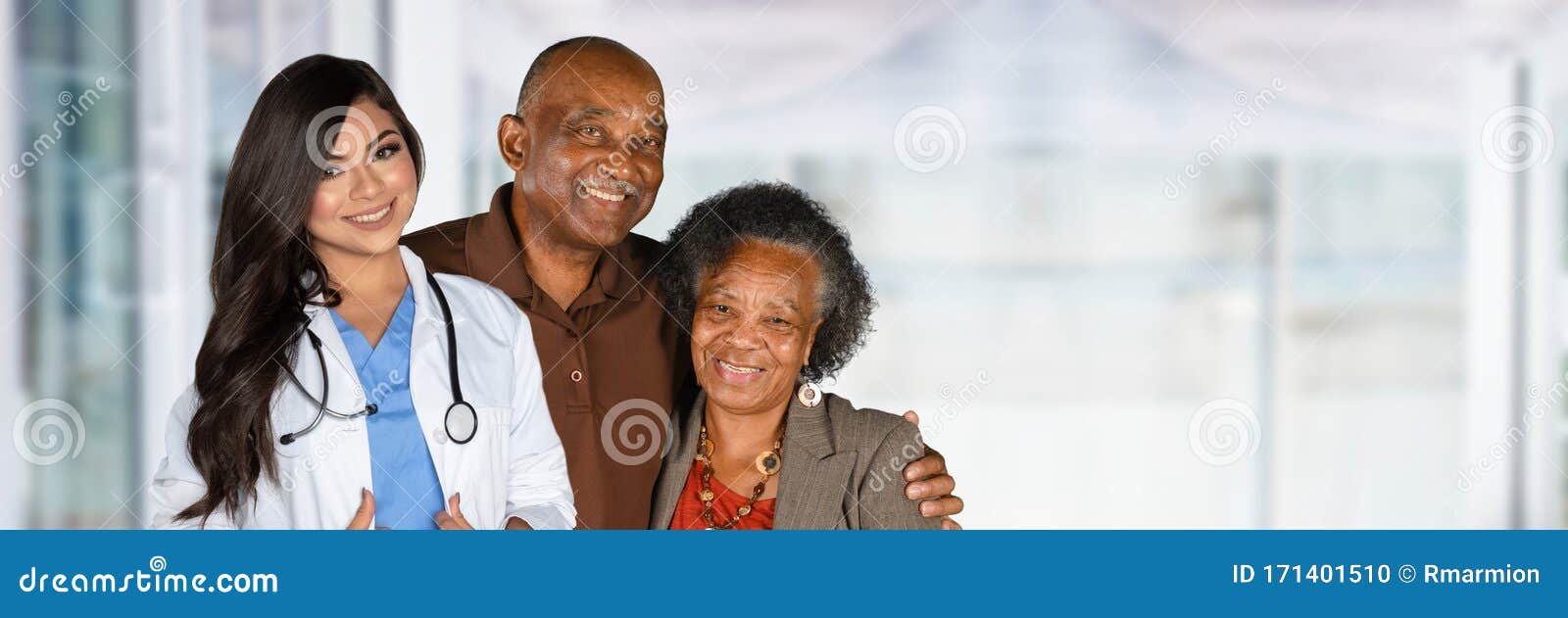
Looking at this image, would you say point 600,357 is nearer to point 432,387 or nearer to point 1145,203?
point 432,387

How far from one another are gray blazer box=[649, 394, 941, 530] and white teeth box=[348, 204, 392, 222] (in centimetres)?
68

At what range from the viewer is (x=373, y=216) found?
70.6 inches

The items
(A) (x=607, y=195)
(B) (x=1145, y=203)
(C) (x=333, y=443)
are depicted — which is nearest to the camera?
(C) (x=333, y=443)

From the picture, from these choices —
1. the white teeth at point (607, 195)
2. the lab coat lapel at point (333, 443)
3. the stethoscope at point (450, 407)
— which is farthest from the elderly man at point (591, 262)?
the lab coat lapel at point (333, 443)

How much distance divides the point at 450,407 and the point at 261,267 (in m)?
0.34

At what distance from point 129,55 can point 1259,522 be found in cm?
631

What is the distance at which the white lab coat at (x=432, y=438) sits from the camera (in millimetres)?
1743

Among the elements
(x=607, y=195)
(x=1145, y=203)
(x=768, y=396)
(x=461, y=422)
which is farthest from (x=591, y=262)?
(x=1145, y=203)

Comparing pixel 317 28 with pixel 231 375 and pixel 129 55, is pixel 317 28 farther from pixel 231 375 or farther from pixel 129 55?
pixel 231 375

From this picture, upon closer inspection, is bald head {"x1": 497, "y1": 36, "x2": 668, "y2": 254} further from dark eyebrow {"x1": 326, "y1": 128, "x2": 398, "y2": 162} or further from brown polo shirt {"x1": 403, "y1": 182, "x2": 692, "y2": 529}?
dark eyebrow {"x1": 326, "y1": 128, "x2": 398, "y2": 162}

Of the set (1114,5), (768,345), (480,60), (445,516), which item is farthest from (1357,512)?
(445,516)

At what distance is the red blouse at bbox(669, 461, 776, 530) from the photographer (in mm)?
2137

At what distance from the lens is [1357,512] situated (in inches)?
268

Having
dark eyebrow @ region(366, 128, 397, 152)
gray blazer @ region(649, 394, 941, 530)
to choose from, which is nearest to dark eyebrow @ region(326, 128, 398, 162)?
dark eyebrow @ region(366, 128, 397, 152)
